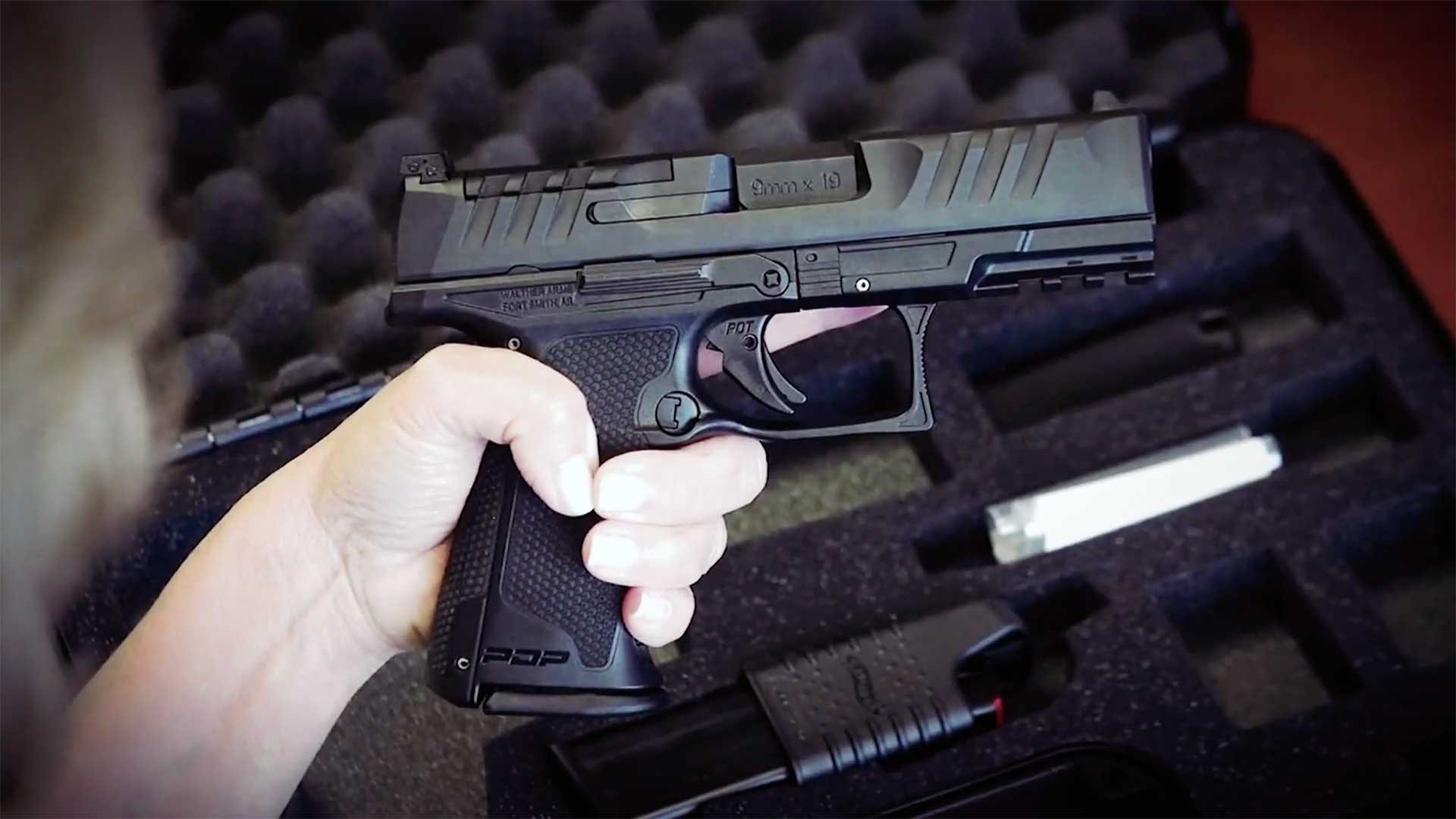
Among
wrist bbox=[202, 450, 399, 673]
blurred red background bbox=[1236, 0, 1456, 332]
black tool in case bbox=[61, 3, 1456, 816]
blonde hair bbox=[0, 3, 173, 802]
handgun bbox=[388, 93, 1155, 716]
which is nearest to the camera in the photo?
blonde hair bbox=[0, 3, 173, 802]

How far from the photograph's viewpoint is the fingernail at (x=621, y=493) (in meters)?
1.02

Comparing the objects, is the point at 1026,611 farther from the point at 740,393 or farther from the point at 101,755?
the point at 101,755

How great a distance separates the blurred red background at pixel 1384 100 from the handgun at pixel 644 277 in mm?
639

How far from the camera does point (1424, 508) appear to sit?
1360mm

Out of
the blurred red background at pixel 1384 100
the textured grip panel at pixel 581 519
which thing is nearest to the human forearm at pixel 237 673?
the textured grip panel at pixel 581 519

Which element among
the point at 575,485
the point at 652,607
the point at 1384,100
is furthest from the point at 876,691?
the point at 1384,100

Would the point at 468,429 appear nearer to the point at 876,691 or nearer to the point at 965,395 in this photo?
the point at 876,691

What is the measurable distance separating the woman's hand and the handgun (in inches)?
0.9

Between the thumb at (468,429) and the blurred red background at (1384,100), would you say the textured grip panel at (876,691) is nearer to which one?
the thumb at (468,429)

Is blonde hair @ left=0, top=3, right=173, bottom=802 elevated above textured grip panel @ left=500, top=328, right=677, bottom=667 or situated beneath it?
elevated above

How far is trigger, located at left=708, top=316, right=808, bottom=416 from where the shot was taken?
1.05 m

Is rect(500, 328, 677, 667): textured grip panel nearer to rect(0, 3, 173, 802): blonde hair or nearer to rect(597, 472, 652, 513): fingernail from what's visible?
rect(597, 472, 652, 513): fingernail

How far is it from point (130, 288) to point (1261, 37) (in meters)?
1.38

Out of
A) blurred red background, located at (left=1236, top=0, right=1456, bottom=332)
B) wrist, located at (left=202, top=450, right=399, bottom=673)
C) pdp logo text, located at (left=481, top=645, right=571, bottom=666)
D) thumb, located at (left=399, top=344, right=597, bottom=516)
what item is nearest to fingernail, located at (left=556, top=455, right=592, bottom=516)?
thumb, located at (left=399, top=344, right=597, bottom=516)
